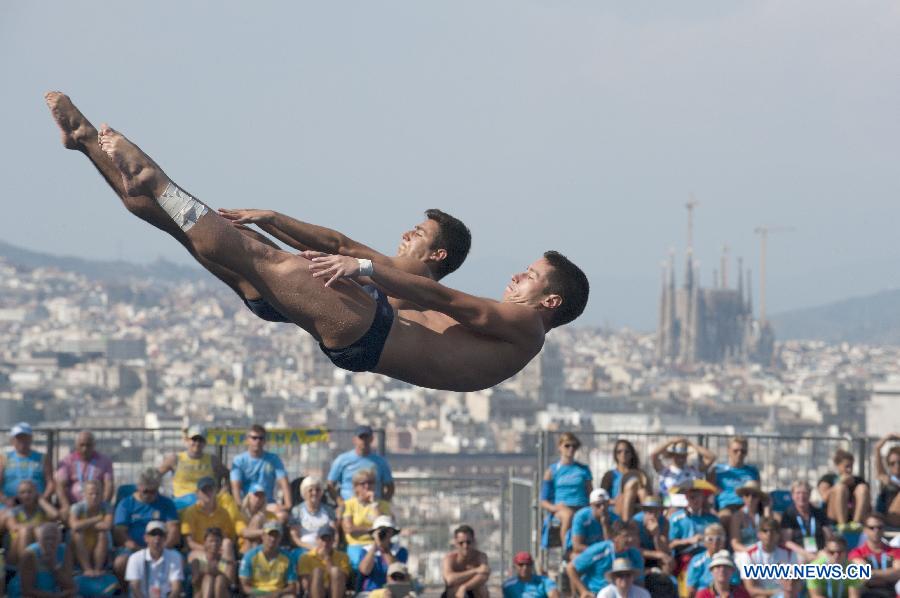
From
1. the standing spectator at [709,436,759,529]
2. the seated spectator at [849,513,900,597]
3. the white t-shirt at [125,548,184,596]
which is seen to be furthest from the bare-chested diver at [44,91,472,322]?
the standing spectator at [709,436,759,529]

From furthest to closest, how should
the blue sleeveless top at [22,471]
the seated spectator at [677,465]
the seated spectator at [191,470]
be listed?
the seated spectator at [677,465] < the seated spectator at [191,470] < the blue sleeveless top at [22,471]

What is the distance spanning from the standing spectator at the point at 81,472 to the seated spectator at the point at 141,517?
345mm

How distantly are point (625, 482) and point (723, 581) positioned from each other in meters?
1.62

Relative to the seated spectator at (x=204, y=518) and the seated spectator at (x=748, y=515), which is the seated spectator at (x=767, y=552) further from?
the seated spectator at (x=204, y=518)

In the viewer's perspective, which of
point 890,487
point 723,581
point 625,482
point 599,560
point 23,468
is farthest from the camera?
point 890,487

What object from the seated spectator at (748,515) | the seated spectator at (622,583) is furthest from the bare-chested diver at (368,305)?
the seated spectator at (748,515)

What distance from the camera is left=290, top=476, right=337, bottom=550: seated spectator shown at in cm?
1427

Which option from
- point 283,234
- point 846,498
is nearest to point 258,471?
point 846,498

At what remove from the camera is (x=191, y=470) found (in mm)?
14773

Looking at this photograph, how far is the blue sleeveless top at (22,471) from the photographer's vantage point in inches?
560

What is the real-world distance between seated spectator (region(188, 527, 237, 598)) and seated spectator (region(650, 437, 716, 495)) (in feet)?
14.7

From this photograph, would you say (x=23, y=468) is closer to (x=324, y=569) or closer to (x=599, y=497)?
(x=324, y=569)

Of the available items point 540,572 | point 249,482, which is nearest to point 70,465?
point 249,482

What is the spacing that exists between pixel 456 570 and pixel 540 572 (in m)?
1.63
